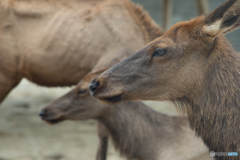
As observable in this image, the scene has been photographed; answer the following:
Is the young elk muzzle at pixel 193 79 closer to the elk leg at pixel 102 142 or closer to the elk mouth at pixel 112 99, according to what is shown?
the elk mouth at pixel 112 99

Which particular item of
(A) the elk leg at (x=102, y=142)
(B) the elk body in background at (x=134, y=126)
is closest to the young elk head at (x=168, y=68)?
(B) the elk body in background at (x=134, y=126)

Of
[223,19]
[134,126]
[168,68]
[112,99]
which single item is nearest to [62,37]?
[134,126]

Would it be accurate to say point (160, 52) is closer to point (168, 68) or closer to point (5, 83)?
point (168, 68)

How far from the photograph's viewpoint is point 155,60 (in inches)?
101

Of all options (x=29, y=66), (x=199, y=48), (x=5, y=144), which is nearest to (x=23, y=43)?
(x=29, y=66)

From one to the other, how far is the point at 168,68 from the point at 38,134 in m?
3.50

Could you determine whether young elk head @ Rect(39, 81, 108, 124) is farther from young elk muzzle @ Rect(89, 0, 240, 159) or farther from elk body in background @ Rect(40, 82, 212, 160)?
young elk muzzle @ Rect(89, 0, 240, 159)

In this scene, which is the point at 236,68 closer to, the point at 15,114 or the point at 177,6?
the point at 15,114

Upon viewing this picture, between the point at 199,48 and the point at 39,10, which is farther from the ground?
the point at 39,10

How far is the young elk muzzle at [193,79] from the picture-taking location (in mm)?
2461

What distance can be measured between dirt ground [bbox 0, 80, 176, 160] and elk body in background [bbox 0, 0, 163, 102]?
2.54 ft

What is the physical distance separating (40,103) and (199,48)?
501 cm

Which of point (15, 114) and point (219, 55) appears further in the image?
point (15, 114)

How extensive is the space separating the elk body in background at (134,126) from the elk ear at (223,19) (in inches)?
57.1
